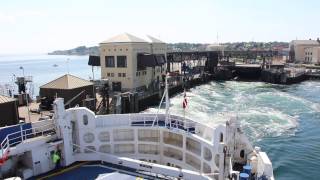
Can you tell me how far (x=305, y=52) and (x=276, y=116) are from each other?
12413 cm

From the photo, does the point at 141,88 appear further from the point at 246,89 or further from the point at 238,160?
the point at 238,160

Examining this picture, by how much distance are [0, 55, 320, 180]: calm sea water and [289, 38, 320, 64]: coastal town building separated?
72486 mm

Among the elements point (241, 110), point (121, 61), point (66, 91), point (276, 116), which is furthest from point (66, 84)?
point (276, 116)

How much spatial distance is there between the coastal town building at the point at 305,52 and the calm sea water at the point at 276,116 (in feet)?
238

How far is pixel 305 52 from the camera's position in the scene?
509ft

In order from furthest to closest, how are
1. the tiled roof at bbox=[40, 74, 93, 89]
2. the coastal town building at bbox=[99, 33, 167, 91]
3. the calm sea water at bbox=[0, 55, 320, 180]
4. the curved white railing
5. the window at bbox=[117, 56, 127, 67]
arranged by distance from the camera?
the window at bbox=[117, 56, 127, 67] → the coastal town building at bbox=[99, 33, 167, 91] → the tiled roof at bbox=[40, 74, 93, 89] → the calm sea water at bbox=[0, 55, 320, 180] → the curved white railing

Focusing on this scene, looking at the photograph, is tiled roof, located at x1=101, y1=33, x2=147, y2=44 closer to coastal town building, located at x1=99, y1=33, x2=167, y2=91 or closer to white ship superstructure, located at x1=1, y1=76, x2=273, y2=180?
coastal town building, located at x1=99, y1=33, x2=167, y2=91

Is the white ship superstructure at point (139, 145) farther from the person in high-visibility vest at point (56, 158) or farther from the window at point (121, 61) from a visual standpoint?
the window at point (121, 61)

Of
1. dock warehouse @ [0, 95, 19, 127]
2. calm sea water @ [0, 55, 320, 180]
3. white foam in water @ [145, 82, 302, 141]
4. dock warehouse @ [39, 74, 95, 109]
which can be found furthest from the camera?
white foam in water @ [145, 82, 302, 141]

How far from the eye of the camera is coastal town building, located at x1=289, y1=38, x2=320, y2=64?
5723 inches

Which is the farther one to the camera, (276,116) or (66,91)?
(276,116)

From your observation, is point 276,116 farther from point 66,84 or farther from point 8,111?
point 8,111

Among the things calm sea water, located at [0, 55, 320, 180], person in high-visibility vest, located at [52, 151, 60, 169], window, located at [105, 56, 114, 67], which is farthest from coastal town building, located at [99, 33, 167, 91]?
person in high-visibility vest, located at [52, 151, 60, 169]

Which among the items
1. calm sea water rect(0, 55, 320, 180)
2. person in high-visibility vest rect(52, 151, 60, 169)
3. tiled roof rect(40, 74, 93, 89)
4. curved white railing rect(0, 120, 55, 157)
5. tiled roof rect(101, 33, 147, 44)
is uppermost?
tiled roof rect(101, 33, 147, 44)
